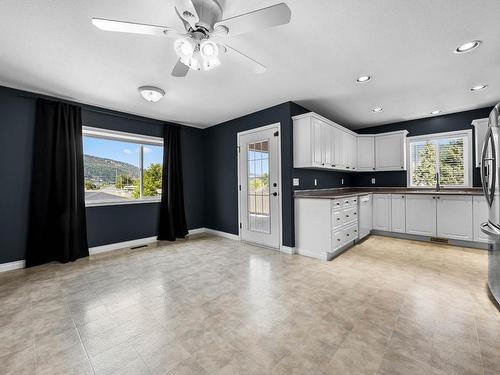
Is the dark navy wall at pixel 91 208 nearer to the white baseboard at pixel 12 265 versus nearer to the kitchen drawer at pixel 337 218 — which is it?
the white baseboard at pixel 12 265

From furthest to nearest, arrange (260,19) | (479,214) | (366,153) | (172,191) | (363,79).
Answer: (366,153)
(172,191)
(479,214)
(363,79)
(260,19)

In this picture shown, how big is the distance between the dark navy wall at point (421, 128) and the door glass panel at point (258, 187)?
3.10m

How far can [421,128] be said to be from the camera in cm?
479

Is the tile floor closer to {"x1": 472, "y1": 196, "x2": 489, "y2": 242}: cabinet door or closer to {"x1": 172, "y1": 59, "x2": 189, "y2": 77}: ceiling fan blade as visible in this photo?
{"x1": 472, "y1": 196, "x2": 489, "y2": 242}: cabinet door

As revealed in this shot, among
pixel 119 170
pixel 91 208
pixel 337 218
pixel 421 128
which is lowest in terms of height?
pixel 337 218

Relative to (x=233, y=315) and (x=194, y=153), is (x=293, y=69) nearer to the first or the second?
(x=233, y=315)

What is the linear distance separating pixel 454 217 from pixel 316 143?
2.84m

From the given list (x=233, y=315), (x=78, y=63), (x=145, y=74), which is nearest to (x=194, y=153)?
(x=145, y=74)

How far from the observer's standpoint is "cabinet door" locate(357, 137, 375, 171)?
514 centimetres

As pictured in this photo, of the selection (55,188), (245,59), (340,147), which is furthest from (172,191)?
(340,147)

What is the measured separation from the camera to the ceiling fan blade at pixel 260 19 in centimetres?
133

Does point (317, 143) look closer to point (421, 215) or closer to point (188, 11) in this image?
point (421, 215)

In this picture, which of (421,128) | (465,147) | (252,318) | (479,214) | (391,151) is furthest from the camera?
(391,151)

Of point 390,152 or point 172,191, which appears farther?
point 390,152
